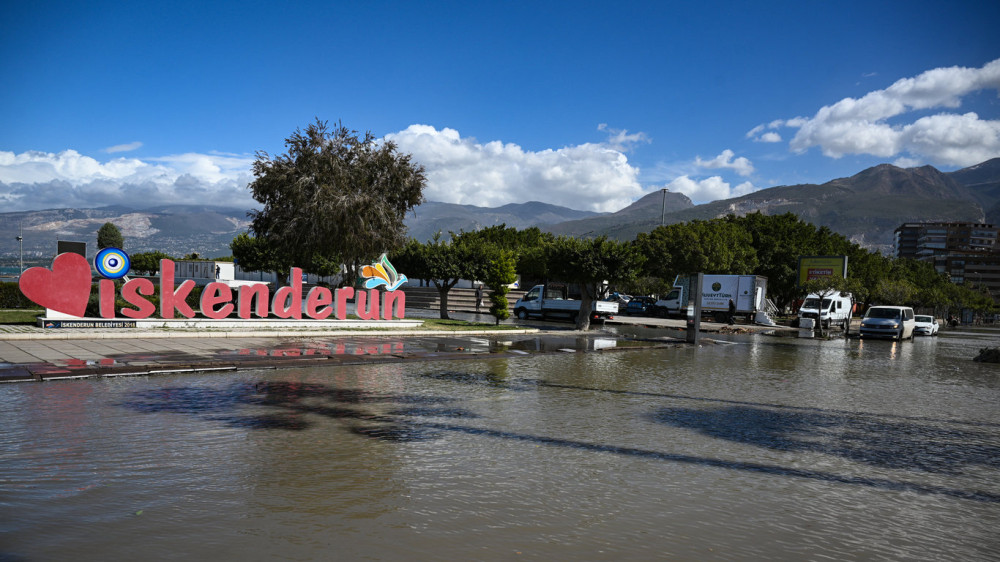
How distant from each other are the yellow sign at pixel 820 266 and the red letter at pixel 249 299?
43616 millimetres

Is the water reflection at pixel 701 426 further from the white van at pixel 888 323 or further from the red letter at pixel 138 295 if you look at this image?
the white van at pixel 888 323

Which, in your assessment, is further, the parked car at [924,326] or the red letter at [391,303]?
the parked car at [924,326]

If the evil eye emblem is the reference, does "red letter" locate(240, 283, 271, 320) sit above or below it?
below

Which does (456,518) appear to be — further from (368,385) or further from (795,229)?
(795,229)

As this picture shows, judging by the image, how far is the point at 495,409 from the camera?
28.4 ft

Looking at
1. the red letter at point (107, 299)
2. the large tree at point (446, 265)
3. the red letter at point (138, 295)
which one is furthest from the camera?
the large tree at point (446, 265)

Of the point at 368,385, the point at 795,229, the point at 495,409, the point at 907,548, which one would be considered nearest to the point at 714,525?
the point at 907,548

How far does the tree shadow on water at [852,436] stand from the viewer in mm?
6789

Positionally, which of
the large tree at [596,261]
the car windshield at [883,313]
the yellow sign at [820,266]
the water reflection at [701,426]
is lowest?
the water reflection at [701,426]

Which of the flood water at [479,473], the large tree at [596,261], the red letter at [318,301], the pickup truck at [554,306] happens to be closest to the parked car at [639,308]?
the pickup truck at [554,306]

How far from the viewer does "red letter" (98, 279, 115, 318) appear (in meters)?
16.5

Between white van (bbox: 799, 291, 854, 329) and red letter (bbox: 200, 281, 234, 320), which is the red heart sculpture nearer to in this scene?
red letter (bbox: 200, 281, 234, 320)

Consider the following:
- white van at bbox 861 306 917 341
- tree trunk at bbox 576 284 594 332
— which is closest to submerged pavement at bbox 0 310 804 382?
tree trunk at bbox 576 284 594 332

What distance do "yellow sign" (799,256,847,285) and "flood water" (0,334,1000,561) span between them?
4392 cm
